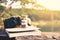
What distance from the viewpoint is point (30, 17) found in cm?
424

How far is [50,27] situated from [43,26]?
0.18m

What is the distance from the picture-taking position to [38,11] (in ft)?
13.7

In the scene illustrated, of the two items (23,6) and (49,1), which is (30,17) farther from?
(49,1)

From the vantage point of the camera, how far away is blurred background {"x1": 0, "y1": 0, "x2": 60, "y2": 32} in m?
4.12

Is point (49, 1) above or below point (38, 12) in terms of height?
above

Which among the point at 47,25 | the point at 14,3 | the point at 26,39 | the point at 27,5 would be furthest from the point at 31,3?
the point at 26,39

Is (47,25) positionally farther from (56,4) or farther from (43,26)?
(56,4)

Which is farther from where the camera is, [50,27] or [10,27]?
[50,27]

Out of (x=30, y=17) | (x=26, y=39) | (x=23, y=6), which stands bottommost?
(x=26, y=39)

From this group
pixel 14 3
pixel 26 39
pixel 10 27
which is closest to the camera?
pixel 10 27

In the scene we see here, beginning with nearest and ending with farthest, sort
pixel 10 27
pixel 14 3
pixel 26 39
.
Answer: pixel 10 27, pixel 26 39, pixel 14 3

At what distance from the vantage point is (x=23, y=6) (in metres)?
4.14

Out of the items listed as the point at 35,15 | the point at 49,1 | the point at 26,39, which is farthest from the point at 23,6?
the point at 26,39

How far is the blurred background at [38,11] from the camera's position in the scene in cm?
412
